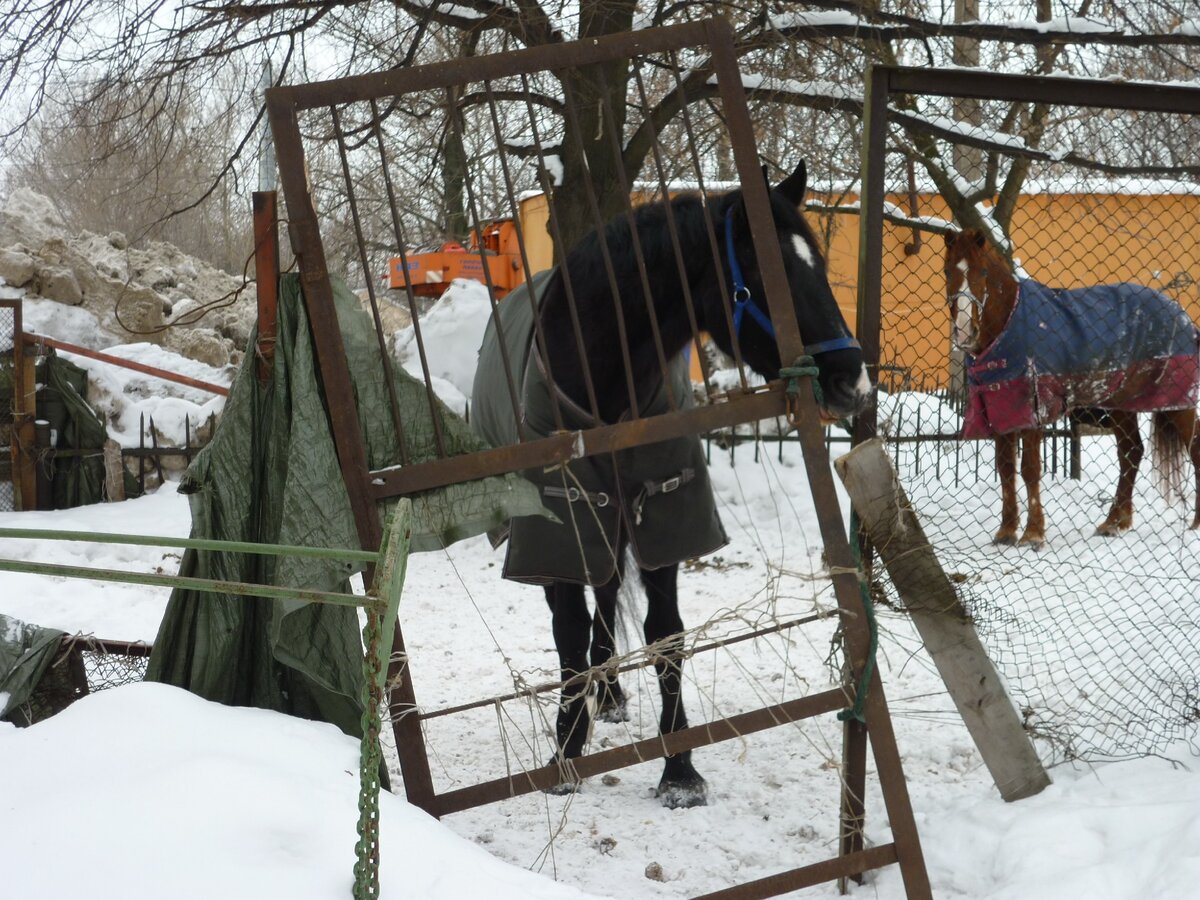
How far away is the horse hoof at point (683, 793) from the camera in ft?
10.6

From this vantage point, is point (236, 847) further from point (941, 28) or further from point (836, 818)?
point (941, 28)

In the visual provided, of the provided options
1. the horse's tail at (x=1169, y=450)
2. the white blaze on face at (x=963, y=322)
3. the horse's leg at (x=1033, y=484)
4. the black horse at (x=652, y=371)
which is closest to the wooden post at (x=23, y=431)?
the black horse at (x=652, y=371)

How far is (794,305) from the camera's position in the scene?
2537 mm

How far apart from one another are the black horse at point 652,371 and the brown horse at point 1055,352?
199 centimetres

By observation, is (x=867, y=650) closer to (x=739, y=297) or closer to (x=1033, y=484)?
(x=739, y=297)

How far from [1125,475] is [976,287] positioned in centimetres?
159

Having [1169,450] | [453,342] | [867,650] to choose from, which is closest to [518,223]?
[867,650]

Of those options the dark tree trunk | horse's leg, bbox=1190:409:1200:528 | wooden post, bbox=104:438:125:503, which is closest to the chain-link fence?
wooden post, bbox=104:438:125:503

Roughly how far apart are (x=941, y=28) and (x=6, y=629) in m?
5.86

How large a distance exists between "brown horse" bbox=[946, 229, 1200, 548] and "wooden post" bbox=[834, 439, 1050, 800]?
2095 mm

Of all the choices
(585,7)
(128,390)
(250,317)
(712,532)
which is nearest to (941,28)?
(585,7)

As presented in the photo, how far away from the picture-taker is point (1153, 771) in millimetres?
2840

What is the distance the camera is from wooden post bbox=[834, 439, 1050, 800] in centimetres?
260

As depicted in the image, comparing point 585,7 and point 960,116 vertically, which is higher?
point 585,7
